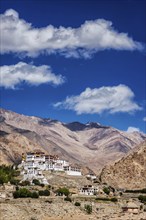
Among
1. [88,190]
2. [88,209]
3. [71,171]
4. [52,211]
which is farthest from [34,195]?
[71,171]

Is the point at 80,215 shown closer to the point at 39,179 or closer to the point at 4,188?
the point at 4,188

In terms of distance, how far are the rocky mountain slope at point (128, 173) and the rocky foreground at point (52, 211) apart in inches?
1851

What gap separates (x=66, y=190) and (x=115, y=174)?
44.9 meters

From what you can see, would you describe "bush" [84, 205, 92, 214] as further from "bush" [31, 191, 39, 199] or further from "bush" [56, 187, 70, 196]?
"bush" [56, 187, 70, 196]

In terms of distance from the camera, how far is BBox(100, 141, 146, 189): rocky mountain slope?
133750mm

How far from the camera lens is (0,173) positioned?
110 meters

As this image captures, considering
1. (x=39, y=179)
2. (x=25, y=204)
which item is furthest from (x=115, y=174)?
(x=25, y=204)

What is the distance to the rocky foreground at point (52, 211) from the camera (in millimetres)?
72938

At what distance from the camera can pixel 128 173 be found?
454 feet

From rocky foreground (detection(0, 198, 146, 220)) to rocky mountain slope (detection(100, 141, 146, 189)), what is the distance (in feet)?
154

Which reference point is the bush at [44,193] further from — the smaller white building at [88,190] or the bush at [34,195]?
the smaller white building at [88,190]

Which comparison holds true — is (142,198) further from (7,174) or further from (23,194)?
(7,174)

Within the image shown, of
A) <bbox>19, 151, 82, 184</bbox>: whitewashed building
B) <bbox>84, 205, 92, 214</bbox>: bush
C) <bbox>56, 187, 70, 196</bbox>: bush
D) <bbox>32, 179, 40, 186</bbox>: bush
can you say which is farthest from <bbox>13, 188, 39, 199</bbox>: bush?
<bbox>19, 151, 82, 184</bbox>: whitewashed building

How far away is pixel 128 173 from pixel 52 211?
2475 inches
